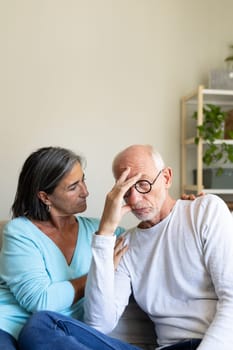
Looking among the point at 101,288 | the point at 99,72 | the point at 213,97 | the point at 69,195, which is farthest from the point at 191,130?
the point at 101,288

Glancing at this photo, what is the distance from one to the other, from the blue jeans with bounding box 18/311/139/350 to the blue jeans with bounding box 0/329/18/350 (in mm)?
25

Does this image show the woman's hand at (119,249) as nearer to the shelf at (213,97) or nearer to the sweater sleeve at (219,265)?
the sweater sleeve at (219,265)

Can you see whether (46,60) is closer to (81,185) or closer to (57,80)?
(57,80)

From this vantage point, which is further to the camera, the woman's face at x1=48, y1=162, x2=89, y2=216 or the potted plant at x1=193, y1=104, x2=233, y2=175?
the potted plant at x1=193, y1=104, x2=233, y2=175

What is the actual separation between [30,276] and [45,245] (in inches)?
5.3

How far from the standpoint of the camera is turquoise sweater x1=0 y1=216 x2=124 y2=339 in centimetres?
126

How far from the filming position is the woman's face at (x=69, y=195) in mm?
1452

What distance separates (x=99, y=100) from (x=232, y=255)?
1.56 m

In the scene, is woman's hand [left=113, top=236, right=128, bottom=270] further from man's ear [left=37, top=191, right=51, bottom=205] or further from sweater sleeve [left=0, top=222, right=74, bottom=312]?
man's ear [left=37, top=191, right=51, bottom=205]

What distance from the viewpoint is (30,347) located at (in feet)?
3.53

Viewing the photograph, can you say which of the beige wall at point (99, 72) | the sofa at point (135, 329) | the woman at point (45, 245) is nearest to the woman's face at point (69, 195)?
the woman at point (45, 245)

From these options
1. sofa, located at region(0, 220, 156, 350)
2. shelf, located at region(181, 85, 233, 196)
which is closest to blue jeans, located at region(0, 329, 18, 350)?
sofa, located at region(0, 220, 156, 350)

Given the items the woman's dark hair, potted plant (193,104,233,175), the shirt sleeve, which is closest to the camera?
the shirt sleeve

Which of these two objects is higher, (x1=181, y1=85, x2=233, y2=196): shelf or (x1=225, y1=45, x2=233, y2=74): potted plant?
(x1=225, y1=45, x2=233, y2=74): potted plant
